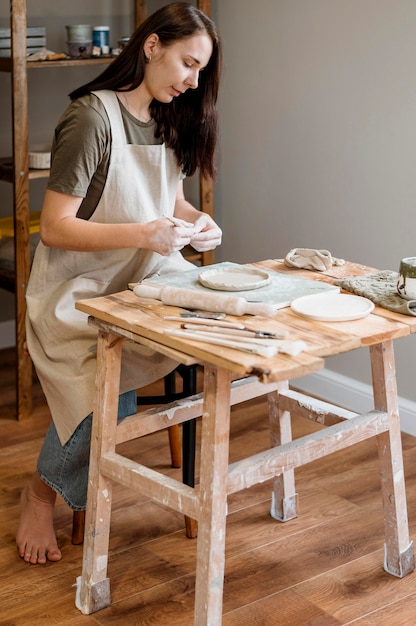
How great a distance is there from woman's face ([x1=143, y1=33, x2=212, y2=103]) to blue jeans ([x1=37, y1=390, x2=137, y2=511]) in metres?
0.76

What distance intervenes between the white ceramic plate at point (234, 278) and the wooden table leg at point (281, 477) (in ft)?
1.32

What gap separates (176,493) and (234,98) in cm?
202

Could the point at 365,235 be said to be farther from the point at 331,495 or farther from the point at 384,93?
the point at 331,495

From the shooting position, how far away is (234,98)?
3.54m

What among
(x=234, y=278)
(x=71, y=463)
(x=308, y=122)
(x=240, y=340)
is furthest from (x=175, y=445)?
(x=308, y=122)

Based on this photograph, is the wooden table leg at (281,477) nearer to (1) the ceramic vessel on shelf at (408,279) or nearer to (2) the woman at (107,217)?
(2) the woman at (107,217)

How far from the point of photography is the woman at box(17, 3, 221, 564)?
2.17m

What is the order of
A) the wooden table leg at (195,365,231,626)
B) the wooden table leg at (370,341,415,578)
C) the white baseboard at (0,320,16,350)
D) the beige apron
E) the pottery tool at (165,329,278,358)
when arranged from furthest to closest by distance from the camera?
the white baseboard at (0,320,16,350) → the beige apron → the wooden table leg at (370,341,415,578) → the wooden table leg at (195,365,231,626) → the pottery tool at (165,329,278,358)

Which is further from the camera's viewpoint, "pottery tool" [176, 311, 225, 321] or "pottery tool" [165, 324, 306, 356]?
"pottery tool" [176, 311, 225, 321]

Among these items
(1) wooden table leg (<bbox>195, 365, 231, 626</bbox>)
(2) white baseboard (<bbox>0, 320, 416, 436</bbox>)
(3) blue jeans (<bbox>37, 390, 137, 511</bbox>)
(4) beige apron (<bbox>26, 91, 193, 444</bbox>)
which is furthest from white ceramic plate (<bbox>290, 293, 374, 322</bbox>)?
(2) white baseboard (<bbox>0, 320, 416, 436</bbox>)

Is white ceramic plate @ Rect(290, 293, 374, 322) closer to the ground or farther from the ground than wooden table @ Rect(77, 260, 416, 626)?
farther from the ground

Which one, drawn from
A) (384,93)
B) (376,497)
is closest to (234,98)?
(384,93)

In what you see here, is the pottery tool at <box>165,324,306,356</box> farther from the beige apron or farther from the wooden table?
the beige apron

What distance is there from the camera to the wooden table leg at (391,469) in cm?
210
